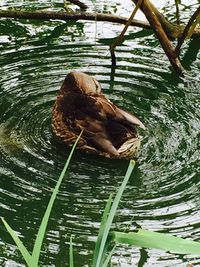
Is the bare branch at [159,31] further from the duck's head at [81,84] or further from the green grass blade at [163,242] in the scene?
the green grass blade at [163,242]

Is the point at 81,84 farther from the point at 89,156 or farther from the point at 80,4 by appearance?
the point at 80,4

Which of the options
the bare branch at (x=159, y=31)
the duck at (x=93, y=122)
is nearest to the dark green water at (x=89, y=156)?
the duck at (x=93, y=122)

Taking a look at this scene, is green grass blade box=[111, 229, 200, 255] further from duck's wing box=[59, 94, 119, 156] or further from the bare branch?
the bare branch

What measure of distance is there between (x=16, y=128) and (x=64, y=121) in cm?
35

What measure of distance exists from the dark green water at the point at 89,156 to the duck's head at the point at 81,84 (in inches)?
10.6

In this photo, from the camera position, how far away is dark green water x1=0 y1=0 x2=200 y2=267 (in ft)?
13.0

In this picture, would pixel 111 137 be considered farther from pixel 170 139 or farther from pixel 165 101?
pixel 165 101

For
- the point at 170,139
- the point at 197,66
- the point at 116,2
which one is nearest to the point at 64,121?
the point at 170,139

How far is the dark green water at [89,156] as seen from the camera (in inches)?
156

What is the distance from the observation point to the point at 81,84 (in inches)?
213

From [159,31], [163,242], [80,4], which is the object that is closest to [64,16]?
[80,4]

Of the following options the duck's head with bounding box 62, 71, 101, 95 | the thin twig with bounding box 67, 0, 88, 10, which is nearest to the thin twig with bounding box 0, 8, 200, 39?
the thin twig with bounding box 67, 0, 88, 10

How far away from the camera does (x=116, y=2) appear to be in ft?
24.5

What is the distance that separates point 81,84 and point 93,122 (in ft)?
1.97
